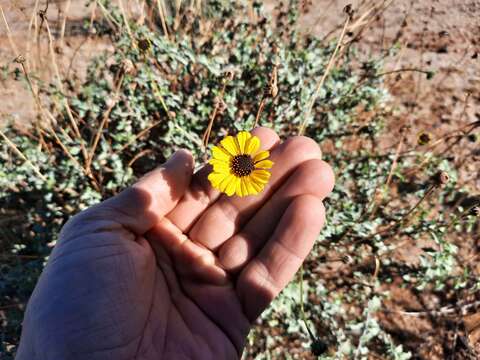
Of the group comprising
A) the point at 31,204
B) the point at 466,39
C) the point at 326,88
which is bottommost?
the point at 31,204

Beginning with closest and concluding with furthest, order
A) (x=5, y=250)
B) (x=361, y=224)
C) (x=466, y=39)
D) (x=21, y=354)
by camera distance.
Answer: (x=21, y=354) → (x=361, y=224) → (x=5, y=250) → (x=466, y=39)

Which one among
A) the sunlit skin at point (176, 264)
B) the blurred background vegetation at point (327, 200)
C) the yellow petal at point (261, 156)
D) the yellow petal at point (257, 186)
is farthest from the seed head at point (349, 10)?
the yellow petal at point (257, 186)

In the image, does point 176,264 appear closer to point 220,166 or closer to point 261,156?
point 220,166

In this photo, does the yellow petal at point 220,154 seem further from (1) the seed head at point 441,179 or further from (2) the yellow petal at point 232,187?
(1) the seed head at point 441,179

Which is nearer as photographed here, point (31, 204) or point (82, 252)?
point (82, 252)

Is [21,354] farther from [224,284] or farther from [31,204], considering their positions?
[31,204]

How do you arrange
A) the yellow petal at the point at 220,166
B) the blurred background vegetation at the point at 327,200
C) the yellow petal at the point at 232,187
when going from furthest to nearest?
1. the blurred background vegetation at the point at 327,200
2. the yellow petal at the point at 220,166
3. the yellow petal at the point at 232,187

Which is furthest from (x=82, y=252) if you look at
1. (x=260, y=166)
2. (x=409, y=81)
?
(x=409, y=81)

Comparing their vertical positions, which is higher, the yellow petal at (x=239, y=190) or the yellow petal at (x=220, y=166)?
the yellow petal at (x=220, y=166)
